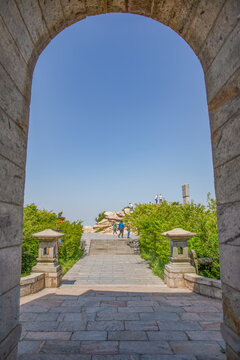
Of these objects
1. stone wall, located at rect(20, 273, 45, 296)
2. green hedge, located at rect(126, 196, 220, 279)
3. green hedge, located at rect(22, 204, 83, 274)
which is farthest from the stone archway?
green hedge, located at rect(22, 204, 83, 274)

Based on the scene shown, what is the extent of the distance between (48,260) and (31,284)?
0.97 meters

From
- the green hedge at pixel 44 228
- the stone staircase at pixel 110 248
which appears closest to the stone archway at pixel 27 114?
the green hedge at pixel 44 228

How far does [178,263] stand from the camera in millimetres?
6121

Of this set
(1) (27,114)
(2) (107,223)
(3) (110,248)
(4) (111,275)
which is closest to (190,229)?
(4) (111,275)

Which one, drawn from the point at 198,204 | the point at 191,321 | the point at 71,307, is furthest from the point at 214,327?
the point at 198,204

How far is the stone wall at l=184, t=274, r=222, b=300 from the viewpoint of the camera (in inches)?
183

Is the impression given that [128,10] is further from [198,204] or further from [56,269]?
[198,204]

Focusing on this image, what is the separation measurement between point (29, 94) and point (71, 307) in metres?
3.89

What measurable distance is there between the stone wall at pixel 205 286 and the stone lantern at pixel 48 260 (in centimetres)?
363

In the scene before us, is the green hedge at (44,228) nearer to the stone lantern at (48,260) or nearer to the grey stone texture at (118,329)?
the stone lantern at (48,260)

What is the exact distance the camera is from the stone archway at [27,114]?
6.21 ft

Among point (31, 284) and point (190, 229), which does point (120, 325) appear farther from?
point (190, 229)

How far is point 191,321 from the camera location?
3.49m

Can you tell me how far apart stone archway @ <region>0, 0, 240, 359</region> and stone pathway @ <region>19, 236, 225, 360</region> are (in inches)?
32.4
